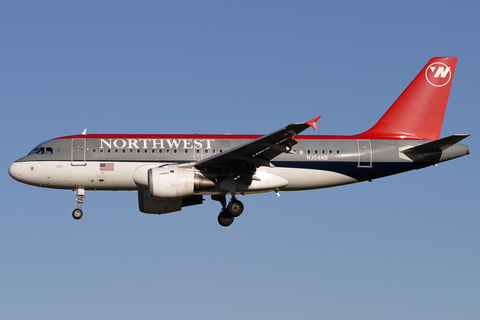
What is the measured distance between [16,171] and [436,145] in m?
19.8

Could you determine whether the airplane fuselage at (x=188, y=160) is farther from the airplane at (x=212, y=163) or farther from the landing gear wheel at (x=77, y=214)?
the landing gear wheel at (x=77, y=214)

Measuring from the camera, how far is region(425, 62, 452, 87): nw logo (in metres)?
→ 36.1

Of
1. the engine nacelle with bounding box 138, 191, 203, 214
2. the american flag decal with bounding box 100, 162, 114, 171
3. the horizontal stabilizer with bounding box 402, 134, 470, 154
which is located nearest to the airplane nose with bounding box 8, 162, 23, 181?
the american flag decal with bounding box 100, 162, 114, 171

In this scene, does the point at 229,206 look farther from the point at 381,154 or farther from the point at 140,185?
the point at 381,154

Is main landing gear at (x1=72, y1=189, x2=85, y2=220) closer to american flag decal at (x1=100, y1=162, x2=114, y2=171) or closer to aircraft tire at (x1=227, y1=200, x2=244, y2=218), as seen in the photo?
american flag decal at (x1=100, y1=162, x2=114, y2=171)

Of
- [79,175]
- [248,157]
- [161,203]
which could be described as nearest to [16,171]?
[79,175]

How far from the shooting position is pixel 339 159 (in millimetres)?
32844

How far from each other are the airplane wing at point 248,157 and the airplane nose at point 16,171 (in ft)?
28.0

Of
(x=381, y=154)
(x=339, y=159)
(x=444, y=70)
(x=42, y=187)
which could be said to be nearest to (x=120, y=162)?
(x=42, y=187)

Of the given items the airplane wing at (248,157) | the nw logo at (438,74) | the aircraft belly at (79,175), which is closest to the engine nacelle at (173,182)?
the airplane wing at (248,157)

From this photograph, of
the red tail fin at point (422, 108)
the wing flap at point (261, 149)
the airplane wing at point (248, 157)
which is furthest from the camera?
the red tail fin at point (422, 108)

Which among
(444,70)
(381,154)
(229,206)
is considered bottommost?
(229,206)

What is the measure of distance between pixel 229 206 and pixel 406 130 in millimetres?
10068

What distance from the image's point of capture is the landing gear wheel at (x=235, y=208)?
32344mm
